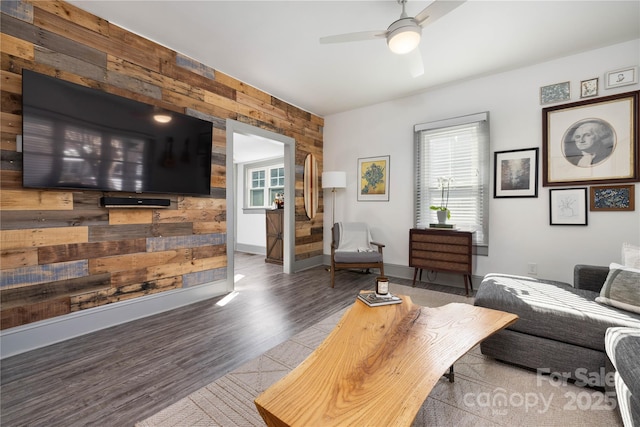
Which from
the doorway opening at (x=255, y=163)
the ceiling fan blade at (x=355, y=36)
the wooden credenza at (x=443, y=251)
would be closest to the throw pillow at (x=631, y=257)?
the wooden credenza at (x=443, y=251)

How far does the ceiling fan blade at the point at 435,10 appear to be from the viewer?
168 centimetres

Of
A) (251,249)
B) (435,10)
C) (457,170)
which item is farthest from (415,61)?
(251,249)

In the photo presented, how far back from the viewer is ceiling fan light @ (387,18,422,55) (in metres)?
1.93

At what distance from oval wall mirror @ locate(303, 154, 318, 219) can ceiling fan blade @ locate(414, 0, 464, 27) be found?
2.91 meters

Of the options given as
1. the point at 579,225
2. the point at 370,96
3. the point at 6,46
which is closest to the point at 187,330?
the point at 6,46

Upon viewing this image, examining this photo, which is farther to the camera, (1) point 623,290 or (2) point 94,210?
(2) point 94,210

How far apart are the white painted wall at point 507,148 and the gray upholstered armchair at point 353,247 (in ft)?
1.15

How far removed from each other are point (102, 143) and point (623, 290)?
404 centimetres

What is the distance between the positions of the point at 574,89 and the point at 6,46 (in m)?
5.29

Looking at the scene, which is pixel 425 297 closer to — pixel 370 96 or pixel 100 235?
pixel 370 96

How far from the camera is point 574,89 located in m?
2.93

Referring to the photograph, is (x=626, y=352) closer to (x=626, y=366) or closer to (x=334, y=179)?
(x=626, y=366)

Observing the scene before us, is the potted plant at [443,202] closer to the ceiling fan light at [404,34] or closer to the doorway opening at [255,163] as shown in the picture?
the ceiling fan light at [404,34]

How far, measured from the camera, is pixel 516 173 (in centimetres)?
322
